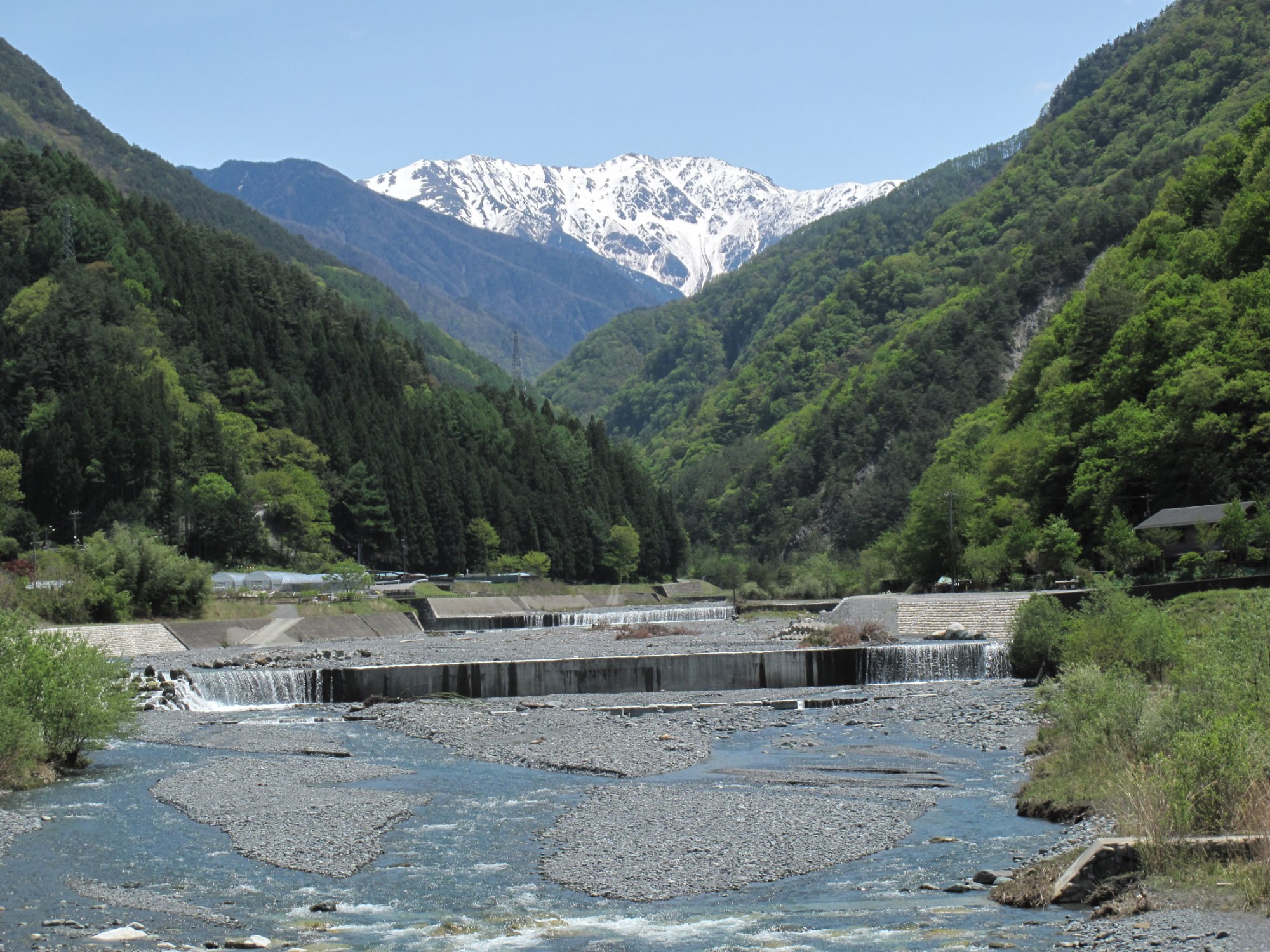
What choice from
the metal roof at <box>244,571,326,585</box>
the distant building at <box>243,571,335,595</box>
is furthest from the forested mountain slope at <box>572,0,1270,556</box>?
the distant building at <box>243,571,335,595</box>

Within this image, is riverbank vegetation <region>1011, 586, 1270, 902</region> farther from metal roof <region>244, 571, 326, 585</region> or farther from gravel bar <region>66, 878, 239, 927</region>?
metal roof <region>244, 571, 326, 585</region>

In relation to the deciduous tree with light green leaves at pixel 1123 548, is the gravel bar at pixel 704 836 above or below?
below

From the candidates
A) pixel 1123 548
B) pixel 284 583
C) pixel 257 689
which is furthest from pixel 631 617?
pixel 257 689

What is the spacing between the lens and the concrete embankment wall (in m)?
45.7

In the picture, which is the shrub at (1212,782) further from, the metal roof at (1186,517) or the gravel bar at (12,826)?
the metal roof at (1186,517)

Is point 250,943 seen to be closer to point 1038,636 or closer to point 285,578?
point 1038,636

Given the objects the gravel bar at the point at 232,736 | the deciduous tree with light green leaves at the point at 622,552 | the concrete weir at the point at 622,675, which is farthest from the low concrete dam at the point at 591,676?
the deciduous tree with light green leaves at the point at 622,552

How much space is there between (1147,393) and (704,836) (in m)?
64.0

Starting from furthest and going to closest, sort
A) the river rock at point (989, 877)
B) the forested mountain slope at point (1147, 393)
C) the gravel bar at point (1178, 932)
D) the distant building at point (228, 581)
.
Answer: the distant building at point (228, 581), the forested mountain slope at point (1147, 393), the river rock at point (989, 877), the gravel bar at point (1178, 932)

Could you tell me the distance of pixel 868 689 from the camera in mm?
45312

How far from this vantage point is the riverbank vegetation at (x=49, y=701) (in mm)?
26047

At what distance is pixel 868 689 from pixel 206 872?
29732 mm

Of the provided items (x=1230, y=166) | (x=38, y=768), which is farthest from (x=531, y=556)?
(x=38, y=768)

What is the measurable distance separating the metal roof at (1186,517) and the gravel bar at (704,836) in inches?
1717
